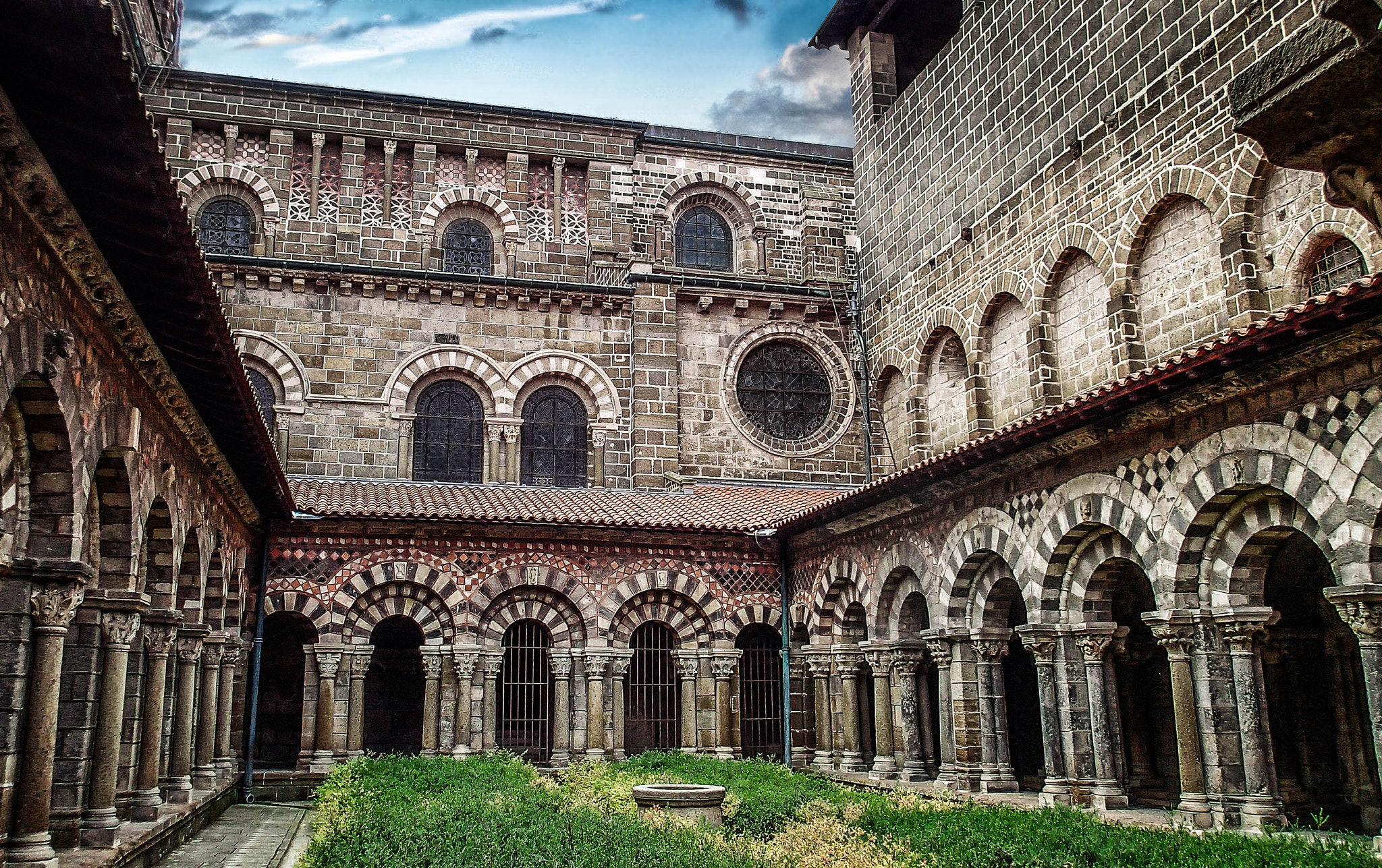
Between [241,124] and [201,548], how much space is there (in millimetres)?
11289

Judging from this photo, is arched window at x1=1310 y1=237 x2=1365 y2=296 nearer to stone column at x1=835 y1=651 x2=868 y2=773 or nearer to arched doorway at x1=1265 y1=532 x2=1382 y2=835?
arched doorway at x1=1265 y1=532 x2=1382 y2=835

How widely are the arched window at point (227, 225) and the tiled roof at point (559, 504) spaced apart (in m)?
4.89

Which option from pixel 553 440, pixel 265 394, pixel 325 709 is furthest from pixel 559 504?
pixel 265 394

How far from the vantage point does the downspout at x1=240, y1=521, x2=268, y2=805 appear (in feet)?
56.5

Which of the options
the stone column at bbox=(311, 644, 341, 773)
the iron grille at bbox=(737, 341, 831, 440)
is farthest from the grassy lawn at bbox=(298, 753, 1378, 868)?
the iron grille at bbox=(737, 341, 831, 440)

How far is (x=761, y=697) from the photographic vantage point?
20.0 metres

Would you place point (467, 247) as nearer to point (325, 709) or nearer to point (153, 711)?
point (325, 709)

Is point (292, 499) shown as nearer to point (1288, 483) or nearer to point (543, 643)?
point (543, 643)

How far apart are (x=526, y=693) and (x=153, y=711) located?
789 centimetres

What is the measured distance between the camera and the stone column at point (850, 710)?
17.6 meters

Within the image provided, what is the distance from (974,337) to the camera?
734 inches

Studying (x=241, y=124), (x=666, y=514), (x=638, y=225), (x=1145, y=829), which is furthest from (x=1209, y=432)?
(x=241, y=124)

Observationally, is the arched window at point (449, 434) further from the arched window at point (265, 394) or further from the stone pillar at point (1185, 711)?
the stone pillar at point (1185, 711)

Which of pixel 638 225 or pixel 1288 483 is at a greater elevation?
pixel 638 225
